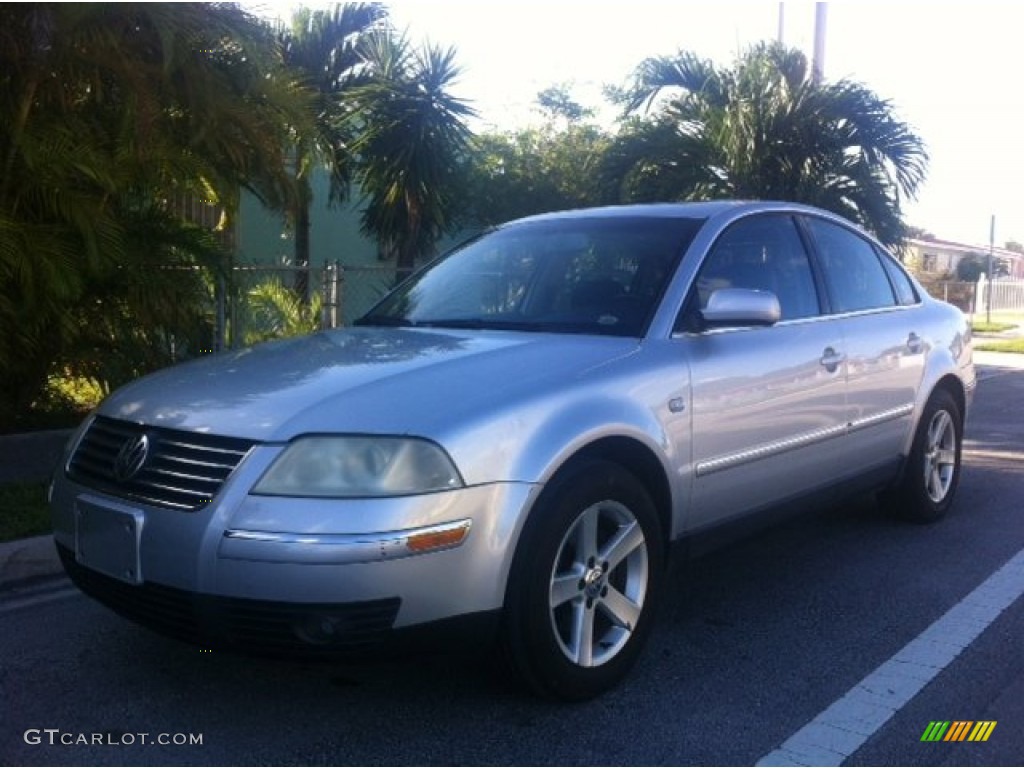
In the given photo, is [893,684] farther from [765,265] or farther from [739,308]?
[765,265]

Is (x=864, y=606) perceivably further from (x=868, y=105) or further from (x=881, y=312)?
(x=868, y=105)

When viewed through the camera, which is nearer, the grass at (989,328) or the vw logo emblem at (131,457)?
the vw logo emblem at (131,457)

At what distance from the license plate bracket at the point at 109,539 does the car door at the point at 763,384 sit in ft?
6.43

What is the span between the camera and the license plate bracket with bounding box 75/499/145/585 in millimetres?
3371

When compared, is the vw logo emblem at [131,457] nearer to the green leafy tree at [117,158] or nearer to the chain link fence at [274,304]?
the green leafy tree at [117,158]

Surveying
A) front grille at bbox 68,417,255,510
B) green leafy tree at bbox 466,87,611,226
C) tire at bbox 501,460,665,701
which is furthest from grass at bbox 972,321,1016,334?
front grille at bbox 68,417,255,510

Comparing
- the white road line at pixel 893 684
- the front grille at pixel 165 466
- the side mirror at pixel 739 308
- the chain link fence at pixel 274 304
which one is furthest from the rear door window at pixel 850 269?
the chain link fence at pixel 274 304

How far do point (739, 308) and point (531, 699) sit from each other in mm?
1619

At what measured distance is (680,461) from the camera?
4039 millimetres

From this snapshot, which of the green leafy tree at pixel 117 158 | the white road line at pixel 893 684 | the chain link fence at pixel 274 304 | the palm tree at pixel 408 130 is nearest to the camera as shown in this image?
the white road line at pixel 893 684

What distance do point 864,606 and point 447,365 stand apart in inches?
89.9

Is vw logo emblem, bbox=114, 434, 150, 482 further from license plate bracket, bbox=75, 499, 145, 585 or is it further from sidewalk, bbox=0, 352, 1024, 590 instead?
sidewalk, bbox=0, 352, 1024, 590

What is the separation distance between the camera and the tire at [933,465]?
6012mm

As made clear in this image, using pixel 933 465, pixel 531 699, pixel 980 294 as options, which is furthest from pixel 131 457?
pixel 980 294
